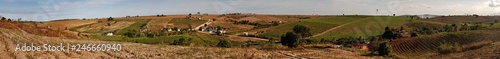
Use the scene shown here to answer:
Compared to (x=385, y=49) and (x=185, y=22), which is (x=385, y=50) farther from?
(x=185, y=22)

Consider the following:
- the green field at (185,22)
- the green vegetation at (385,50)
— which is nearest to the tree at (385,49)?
the green vegetation at (385,50)

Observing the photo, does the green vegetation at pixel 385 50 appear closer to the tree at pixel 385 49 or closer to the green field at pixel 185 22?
the tree at pixel 385 49

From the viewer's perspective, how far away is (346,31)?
88.5m

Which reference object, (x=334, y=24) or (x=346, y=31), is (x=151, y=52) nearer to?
(x=346, y=31)

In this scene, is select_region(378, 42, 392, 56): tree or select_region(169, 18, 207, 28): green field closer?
select_region(378, 42, 392, 56): tree

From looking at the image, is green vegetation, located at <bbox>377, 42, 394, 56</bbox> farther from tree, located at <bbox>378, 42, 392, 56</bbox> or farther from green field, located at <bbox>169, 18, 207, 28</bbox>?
green field, located at <bbox>169, 18, 207, 28</bbox>

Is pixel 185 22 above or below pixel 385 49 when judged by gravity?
below

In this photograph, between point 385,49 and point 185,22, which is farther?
point 185,22

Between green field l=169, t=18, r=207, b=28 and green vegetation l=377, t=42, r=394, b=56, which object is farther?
green field l=169, t=18, r=207, b=28

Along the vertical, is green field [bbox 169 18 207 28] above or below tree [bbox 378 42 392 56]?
below

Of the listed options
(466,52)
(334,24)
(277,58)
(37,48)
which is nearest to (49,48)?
(37,48)

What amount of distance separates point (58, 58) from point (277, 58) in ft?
28.8

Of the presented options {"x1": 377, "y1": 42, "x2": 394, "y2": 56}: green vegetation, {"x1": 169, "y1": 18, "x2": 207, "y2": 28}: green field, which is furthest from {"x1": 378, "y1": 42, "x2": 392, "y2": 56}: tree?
{"x1": 169, "y1": 18, "x2": 207, "y2": 28}: green field

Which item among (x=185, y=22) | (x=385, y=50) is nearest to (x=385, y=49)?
(x=385, y=50)
